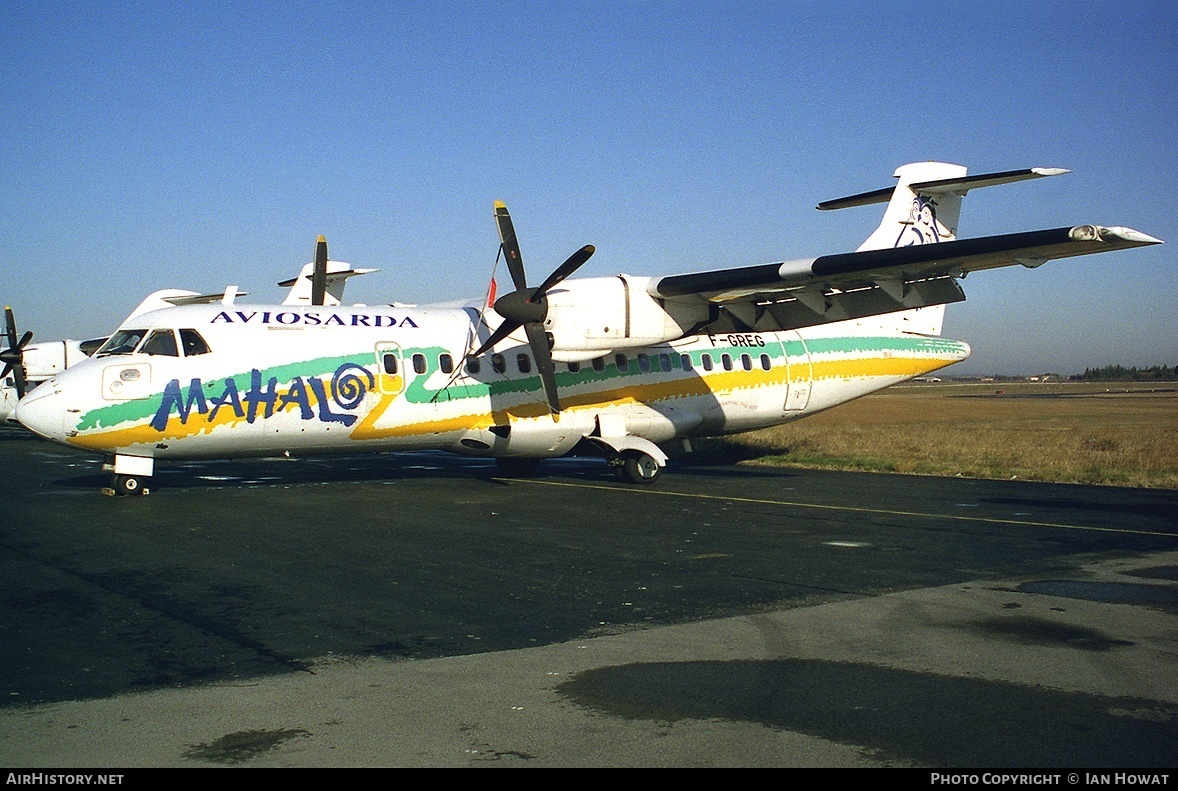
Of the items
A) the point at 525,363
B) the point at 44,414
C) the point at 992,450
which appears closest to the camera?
the point at 44,414

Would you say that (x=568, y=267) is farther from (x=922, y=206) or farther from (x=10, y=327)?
(x=10, y=327)

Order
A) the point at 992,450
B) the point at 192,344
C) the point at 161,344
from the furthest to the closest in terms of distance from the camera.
Answer: the point at 992,450
the point at 192,344
the point at 161,344

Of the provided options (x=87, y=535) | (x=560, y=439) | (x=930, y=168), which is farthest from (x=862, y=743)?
(x=930, y=168)

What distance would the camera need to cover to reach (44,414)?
14.8 metres

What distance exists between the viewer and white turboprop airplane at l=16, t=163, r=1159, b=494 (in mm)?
15430

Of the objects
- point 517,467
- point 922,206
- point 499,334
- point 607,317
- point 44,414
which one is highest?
point 922,206

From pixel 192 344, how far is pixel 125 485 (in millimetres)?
2476

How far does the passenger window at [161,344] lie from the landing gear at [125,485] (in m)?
2.04

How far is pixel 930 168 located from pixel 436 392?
12.3 meters

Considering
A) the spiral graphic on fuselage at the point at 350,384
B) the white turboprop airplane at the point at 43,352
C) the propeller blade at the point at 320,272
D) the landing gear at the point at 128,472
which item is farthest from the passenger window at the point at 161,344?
the white turboprop airplane at the point at 43,352

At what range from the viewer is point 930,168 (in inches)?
882

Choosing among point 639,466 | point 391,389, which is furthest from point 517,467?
point 391,389

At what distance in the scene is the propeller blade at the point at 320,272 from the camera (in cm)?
2025
